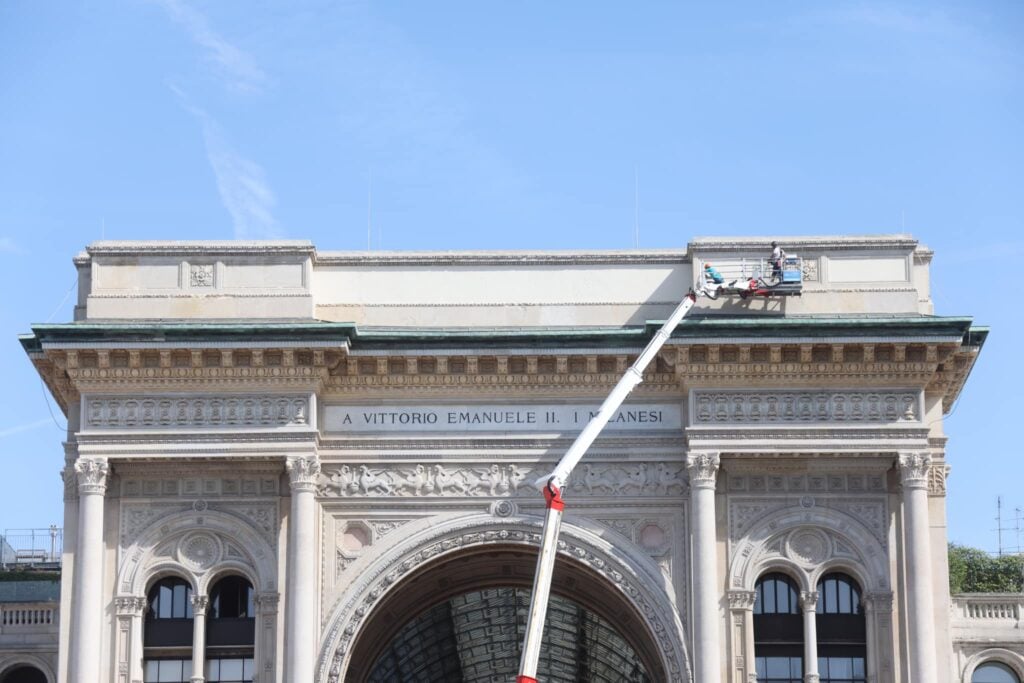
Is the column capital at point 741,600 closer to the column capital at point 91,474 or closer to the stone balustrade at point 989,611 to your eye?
the stone balustrade at point 989,611

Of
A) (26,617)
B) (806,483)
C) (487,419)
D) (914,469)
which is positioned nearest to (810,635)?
(806,483)

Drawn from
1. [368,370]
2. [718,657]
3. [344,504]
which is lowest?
[718,657]

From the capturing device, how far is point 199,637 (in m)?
53.0

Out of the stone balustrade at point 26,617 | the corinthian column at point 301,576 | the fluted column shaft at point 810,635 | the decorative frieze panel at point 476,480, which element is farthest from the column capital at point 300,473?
the fluted column shaft at point 810,635

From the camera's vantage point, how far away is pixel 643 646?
57.8m

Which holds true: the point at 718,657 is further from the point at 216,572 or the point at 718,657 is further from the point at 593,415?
the point at 216,572

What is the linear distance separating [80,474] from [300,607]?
21.0ft

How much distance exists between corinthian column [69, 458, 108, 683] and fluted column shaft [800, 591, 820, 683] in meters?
17.3

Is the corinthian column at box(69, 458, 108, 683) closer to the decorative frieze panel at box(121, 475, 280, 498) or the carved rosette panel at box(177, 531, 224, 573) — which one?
the decorative frieze panel at box(121, 475, 280, 498)

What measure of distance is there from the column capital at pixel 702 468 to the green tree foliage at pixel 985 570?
60605mm

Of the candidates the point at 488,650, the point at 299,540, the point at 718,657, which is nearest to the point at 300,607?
the point at 299,540

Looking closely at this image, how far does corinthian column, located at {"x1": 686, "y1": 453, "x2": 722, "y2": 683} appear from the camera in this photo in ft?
171

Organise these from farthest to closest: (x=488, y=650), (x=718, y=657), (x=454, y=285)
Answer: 1. (x=488, y=650)
2. (x=454, y=285)
3. (x=718, y=657)

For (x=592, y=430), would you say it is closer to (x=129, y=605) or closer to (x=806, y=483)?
(x=806, y=483)
